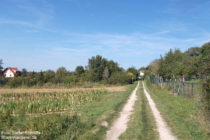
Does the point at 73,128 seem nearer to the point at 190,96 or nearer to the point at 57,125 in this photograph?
the point at 57,125

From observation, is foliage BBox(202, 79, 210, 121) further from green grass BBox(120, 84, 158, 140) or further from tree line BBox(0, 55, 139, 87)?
tree line BBox(0, 55, 139, 87)

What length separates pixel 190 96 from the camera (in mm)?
16359

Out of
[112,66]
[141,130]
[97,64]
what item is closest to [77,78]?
[97,64]

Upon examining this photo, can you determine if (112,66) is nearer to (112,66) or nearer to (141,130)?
(112,66)

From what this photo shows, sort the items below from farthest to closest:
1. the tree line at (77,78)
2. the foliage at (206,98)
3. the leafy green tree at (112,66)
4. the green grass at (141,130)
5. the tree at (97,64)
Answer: the leafy green tree at (112,66), the tree at (97,64), the tree line at (77,78), the foliage at (206,98), the green grass at (141,130)

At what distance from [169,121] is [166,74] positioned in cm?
2721

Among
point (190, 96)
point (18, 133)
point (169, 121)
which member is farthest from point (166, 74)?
point (18, 133)

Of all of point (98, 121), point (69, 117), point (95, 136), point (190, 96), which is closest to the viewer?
point (95, 136)

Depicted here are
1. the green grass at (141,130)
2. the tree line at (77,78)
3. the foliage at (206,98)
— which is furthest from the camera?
the tree line at (77,78)

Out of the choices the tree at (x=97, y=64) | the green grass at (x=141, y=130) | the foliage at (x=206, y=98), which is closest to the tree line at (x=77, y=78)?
the tree at (x=97, y=64)

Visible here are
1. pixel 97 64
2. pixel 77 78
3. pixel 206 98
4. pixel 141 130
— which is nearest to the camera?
pixel 206 98

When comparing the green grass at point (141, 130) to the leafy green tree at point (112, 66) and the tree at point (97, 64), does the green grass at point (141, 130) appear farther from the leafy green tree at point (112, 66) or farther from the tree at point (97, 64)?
the leafy green tree at point (112, 66)

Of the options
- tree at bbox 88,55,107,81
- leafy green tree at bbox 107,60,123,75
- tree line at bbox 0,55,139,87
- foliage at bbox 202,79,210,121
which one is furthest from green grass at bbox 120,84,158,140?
leafy green tree at bbox 107,60,123,75

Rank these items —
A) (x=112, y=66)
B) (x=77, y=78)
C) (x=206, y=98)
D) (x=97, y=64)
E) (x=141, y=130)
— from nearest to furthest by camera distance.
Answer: (x=206, y=98) < (x=141, y=130) < (x=77, y=78) < (x=97, y=64) < (x=112, y=66)
